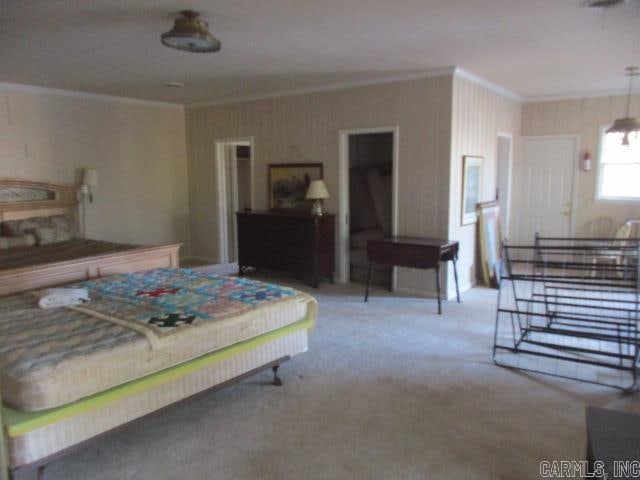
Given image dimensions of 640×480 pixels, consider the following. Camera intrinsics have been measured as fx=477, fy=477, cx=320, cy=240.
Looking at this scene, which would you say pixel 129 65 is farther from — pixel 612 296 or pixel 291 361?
pixel 612 296

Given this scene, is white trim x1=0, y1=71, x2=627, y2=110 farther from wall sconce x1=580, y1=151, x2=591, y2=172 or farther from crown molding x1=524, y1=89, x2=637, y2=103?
wall sconce x1=580, y1=151, x2=591, y2=172

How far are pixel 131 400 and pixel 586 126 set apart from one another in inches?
267

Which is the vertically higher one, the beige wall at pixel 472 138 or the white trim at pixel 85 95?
the white trim at pixel 85 95

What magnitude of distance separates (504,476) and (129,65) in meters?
4.65

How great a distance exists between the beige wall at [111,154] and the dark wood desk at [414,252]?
360cm

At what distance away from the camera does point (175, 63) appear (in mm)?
4664

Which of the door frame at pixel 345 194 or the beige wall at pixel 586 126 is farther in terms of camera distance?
the beige wall at pixel 586 126

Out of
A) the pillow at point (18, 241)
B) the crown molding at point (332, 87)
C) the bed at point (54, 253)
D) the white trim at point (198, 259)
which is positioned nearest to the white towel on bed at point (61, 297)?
the bed at point (54, 253)

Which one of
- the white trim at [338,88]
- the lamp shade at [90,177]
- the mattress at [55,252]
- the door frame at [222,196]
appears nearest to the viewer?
the mattress at [55,252]

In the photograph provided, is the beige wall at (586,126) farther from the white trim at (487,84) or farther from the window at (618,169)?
the white trim at (487,84)

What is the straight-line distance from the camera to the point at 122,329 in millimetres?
2539

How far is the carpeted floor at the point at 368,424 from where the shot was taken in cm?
232

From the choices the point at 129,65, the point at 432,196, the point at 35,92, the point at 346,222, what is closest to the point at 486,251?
the point at 432,196

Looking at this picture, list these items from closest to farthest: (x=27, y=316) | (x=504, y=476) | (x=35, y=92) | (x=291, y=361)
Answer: (x=504, y=476), (x=27, y=316), (x=291, y=361), (x=35, y=92)
